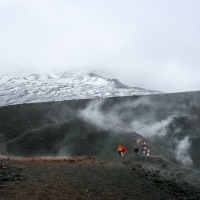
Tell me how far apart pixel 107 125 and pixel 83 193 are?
2572cm

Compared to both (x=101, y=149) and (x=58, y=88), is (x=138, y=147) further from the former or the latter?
(x=58, y=88)

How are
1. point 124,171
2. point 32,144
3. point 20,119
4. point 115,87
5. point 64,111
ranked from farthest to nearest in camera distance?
point 115,87 < point 64,111 < point 20,119 < point 32,144 < point 124,171

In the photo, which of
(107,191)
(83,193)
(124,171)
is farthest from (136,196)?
(124,171)

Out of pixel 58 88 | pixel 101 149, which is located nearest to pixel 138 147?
pixel 101 149

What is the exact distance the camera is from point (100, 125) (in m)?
41.7

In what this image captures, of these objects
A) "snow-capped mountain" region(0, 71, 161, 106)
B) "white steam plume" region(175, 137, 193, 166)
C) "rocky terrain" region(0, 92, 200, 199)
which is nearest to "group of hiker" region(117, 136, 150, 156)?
"rocky terrain" region(0, 92, 200, 199)

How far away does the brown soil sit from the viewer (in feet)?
52.5

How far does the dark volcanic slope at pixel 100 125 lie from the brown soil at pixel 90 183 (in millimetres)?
13267

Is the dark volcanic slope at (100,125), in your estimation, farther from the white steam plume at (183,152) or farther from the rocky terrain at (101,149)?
the white steam plume at (183,152)

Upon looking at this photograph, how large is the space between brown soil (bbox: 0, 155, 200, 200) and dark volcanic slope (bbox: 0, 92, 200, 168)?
13.3 meters

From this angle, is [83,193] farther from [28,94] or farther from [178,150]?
[28,94]

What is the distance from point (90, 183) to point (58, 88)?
232ft

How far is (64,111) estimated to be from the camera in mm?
49250

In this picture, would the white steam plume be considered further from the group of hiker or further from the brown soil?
the brown soil
